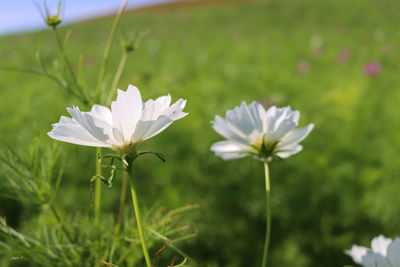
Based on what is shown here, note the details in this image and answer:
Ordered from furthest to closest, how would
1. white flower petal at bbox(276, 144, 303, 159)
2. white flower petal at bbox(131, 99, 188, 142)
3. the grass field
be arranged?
the grass field, white flower petal at bbox(276, 144, 303, 159), white flower petal at bbox(131, 99, 188, 142)

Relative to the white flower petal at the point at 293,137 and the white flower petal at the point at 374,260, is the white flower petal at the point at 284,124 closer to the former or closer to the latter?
the white flower petal at the point at 293,137

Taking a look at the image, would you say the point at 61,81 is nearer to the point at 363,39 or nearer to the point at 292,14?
the point at 363,39

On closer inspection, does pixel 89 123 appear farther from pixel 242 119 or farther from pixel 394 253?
pixel 394 253

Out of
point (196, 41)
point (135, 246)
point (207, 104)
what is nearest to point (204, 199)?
point (207, 104)

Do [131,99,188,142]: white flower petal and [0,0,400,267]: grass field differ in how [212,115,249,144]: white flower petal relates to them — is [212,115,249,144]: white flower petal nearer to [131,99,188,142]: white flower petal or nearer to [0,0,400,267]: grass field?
[131,99,188,142]: white flower petal

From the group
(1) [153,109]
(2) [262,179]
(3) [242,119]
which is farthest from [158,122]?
(2) [262,179]

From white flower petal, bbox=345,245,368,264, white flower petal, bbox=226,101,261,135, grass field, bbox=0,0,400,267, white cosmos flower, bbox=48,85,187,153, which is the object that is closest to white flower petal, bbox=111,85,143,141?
white cosmos flower, bbox=48,85,187,153
